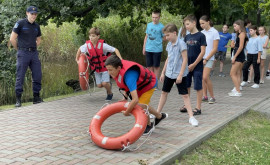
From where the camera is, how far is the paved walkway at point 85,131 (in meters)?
5.26

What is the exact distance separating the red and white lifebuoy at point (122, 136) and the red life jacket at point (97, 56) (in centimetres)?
327

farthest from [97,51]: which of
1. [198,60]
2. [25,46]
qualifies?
[198,60]

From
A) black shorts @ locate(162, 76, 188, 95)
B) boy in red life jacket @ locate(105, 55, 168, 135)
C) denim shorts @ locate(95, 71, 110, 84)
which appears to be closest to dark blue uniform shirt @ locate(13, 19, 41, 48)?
denim shorts @ locate(95, 71, 110, 84)

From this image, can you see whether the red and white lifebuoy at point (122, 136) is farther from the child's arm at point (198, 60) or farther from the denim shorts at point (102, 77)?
the denim shorts at point (102, 77)

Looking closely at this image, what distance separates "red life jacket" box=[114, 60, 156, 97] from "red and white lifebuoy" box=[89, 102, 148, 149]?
0.34 m

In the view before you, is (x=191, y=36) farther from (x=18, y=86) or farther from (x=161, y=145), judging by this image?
(x=18, y=86)

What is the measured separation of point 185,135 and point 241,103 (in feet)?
10.9

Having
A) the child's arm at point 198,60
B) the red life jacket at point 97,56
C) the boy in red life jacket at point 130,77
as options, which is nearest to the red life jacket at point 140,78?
the boy in red life jacket at point 130,77

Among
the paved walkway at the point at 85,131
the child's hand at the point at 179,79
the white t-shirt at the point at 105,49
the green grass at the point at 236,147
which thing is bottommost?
the green grass at the point at 236,147

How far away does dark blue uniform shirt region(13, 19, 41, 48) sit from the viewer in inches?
356

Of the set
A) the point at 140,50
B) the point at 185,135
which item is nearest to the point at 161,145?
the point at 185,135

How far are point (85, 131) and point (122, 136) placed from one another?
120cm

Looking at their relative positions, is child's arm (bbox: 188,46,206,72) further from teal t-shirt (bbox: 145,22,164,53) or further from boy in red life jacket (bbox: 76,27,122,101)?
teal t-shirt (bbox: 145,22,164,53)

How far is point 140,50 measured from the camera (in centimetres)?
1859
